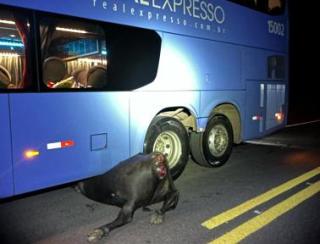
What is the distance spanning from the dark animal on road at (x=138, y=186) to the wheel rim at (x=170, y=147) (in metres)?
0.91

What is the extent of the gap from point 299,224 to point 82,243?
237 centimetres

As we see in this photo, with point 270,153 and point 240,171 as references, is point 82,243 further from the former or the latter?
point 270,153

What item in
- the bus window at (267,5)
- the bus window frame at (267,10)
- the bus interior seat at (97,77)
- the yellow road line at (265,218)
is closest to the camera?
the yellow road line at (265,218)

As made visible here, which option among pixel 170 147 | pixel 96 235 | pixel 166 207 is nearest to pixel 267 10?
pixel 170 147

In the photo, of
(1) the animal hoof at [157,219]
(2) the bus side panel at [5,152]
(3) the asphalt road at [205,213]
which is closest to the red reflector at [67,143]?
(2) the bus side panel at [5,152]

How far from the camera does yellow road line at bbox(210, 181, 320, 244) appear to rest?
3.84m

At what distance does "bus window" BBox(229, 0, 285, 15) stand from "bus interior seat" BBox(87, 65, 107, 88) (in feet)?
10.8

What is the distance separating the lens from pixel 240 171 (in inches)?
259

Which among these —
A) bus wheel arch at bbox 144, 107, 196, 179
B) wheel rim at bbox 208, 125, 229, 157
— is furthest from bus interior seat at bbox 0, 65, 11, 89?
wheel rim at bbox 208, 125, 229, 157

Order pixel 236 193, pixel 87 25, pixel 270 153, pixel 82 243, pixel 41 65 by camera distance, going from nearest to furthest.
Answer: pixel 82 243, pixel 41 65, pixel 87 25, pixel 236 193, pixel 270 153

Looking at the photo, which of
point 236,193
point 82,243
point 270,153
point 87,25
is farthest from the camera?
point 270,153

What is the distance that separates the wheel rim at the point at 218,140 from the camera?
6672 millimetres

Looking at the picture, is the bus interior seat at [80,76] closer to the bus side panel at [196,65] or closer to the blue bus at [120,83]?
the blue bus at [120,83]

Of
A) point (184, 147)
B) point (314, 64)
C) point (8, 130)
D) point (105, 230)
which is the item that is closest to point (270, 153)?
point (184, 147)
